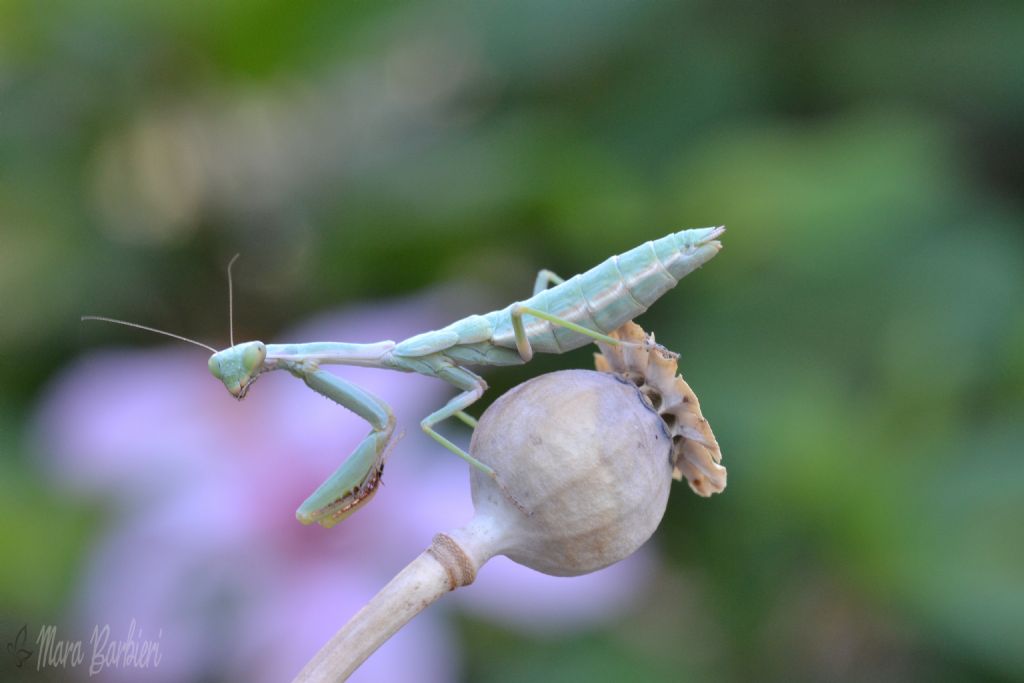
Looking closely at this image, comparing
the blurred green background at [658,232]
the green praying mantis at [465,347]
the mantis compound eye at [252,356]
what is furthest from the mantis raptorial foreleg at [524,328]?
the blurred green background at [658,232]

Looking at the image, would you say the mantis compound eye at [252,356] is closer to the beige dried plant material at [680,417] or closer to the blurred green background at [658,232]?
the beige dried plant material at [680,417]

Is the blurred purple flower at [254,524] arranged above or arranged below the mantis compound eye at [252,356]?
below

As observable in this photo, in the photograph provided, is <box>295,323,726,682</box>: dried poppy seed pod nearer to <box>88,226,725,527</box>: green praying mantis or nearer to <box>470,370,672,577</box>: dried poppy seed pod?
<box>470,370,672,577</box>: dried poppy seed pod

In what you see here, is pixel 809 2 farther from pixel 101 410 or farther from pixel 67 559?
pixel 67 559

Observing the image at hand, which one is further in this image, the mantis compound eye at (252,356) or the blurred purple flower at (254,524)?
the blurred purple flower at (254,524)

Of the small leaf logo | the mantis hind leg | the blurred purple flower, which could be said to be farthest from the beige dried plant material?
the small leaf logo

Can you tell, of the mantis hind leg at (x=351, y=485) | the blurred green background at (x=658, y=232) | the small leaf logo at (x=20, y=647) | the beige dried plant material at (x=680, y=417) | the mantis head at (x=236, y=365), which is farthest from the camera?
the blurred green background at (x=658, y=232)

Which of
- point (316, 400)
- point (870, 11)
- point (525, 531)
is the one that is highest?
point (525, 531)

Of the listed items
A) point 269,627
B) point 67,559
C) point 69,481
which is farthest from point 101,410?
point 269,627
